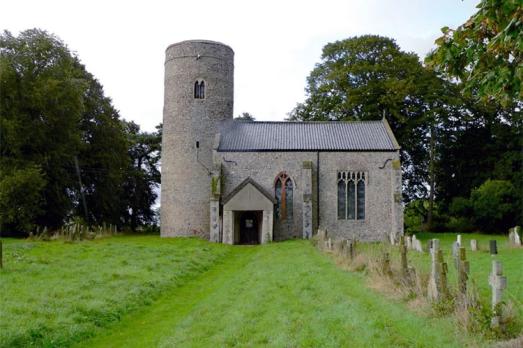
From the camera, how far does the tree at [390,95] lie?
3816 cm

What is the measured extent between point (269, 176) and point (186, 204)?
5121mm

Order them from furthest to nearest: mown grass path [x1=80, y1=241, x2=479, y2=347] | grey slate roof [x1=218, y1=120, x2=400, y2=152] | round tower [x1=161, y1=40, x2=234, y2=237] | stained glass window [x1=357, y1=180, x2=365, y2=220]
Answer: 1. round tower [x1=161, y1=40, x2=234, y2=237]
2. grey slate roof [x1=218, y1=120, x2=400, y2=152]
3. stained glass window [x1=357, y1=180, x2=365, y2=220]
4. mown grass path [x1=80, y1=241, x2=479, y2=347]

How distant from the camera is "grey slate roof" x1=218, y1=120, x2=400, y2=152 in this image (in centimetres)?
3106

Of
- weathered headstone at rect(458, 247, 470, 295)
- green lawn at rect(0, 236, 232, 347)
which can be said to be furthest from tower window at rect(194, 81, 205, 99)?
weathered headstone at rect(458, 247, 470, 295)

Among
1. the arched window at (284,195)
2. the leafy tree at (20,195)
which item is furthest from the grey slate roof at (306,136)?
the leafy tree at (20,195)

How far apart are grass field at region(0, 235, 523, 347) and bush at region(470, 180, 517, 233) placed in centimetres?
2001

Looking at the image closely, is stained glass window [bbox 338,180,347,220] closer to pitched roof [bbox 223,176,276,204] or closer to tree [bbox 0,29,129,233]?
pitched roof [bbox 223,176,276,204]

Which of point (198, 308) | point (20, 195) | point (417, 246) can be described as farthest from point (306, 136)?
point (198, 308)

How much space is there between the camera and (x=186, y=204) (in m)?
31.9

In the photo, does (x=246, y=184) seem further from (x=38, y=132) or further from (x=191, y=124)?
(x=38, y=132)

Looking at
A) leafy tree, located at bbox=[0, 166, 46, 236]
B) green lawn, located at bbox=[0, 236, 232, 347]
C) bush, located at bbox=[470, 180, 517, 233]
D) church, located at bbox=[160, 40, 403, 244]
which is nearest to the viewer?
green lawn, located at bbox=[0, 236, 232, 347]

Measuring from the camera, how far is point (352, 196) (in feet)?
101

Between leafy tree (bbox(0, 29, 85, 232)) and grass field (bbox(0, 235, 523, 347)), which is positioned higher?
leafy tree (bbox(0, 29, 85, 232))

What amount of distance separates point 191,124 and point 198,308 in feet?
74.9
